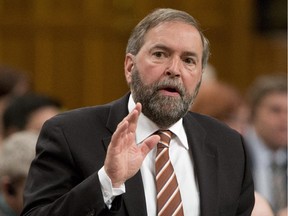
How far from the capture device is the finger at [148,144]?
375 cm

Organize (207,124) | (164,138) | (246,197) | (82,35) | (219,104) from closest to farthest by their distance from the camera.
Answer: (164,138)
(246,197)
(207,124)
(219,104)
(82,35)

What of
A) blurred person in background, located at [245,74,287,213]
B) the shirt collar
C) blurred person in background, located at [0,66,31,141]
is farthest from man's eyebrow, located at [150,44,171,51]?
blurred person in background, located at [0,66,31,141]

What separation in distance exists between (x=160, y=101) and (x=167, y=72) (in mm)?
107

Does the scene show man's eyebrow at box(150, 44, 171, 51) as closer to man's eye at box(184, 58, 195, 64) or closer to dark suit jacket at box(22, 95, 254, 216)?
man's eye at box(184, 58, 195, 64)

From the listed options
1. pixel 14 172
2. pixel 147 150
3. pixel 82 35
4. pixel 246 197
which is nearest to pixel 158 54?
pixel 147 150

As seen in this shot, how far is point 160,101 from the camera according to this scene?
3953mm

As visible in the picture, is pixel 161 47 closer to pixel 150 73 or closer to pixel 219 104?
pixel 150 73

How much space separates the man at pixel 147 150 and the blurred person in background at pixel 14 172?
1.13 m

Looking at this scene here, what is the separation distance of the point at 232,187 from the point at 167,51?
22.1 inches

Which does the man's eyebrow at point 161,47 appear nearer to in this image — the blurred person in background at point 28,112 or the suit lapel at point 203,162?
the suit lapel at point 203,162

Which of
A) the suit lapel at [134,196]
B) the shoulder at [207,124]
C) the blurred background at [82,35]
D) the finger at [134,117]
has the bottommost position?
the blurred background at [82,35]

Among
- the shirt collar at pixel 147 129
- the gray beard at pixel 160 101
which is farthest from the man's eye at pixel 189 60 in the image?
the shirt collar at pixel 147 129

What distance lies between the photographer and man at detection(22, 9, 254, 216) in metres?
3.76

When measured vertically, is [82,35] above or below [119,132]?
below
